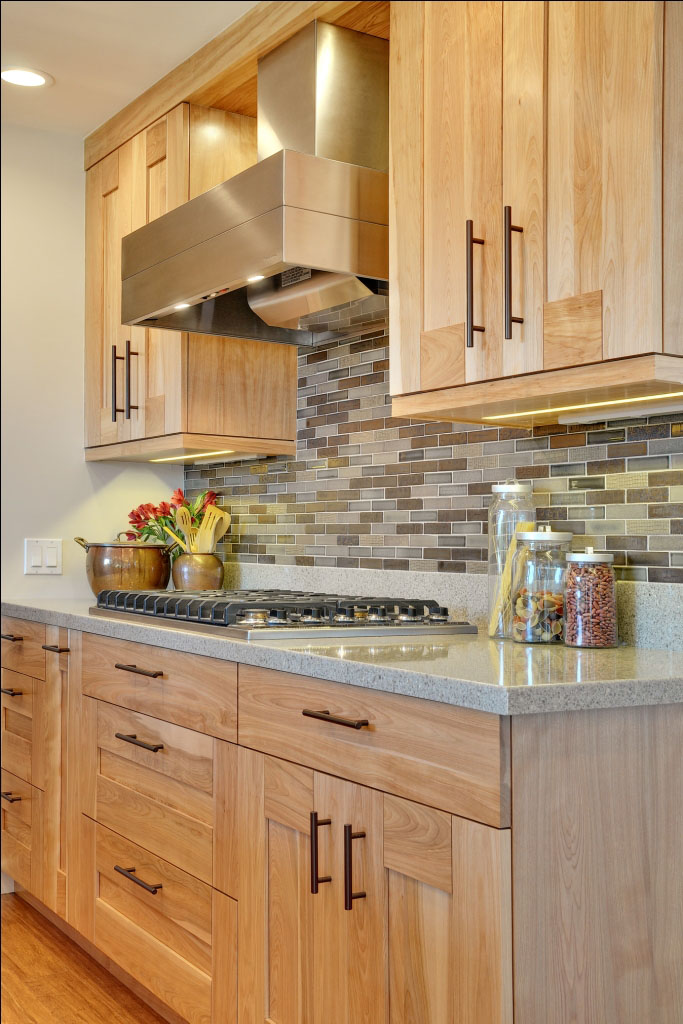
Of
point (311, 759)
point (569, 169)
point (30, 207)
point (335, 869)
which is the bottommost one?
point (335, 869)

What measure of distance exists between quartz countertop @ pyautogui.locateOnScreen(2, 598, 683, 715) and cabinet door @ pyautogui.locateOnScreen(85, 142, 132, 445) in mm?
1359

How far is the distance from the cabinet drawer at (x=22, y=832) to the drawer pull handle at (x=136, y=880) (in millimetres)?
595

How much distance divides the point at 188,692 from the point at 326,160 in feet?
3.75

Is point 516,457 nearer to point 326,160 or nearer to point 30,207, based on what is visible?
point 326,160

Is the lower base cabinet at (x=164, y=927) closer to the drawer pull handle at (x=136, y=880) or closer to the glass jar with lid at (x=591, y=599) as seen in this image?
the drawer pull handle at (x=136, y=880)

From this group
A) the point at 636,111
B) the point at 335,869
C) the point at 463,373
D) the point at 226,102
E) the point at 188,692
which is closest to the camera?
the point at 636,111

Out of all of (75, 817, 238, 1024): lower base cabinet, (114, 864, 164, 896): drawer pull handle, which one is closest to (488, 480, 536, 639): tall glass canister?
(75, 817, 238, 1024): lower base cabinet

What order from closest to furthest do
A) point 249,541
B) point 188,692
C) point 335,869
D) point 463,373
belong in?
point 335,869
point 463,373
point 188,692
point 249,541

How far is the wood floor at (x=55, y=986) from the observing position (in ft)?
7.72

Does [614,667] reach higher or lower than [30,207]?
lower

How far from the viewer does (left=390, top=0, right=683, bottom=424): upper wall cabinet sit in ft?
4.86

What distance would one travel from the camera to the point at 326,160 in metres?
2.13

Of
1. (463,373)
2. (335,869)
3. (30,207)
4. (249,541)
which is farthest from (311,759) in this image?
(30,207)

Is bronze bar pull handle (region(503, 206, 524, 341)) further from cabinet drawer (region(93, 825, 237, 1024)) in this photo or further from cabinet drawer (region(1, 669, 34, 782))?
cabinet drawer (region(1, 669, 34, 782))
